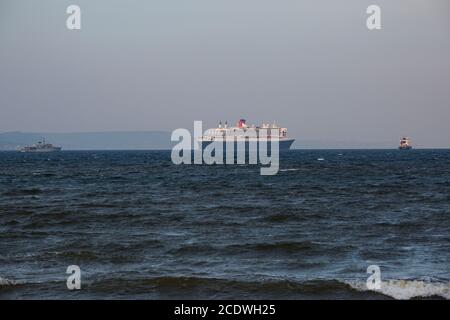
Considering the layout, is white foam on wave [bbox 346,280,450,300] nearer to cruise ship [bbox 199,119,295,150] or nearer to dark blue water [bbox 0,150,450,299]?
dark blue water [bbox 0,150,450,299]

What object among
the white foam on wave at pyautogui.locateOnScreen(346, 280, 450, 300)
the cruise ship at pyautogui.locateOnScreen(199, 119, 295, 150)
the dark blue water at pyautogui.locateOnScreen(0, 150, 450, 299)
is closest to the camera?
the white foam on wave at pyautogui.locateOnScreen(346, 280, 450, 300)

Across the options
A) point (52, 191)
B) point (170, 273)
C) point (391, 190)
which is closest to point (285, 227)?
point (170, 273)

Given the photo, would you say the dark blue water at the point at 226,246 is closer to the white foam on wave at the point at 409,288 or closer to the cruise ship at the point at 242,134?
the white foam on wave at the point at 409,288

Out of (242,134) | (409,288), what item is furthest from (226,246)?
(242,134)

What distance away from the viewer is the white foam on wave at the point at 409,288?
39.1ft

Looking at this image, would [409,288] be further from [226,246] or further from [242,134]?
[242,134]

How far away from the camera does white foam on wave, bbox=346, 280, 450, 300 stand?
11.9m

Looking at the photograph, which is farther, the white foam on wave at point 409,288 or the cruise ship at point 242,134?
the cruise ship at point 242,134

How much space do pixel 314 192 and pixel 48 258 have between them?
22807mm

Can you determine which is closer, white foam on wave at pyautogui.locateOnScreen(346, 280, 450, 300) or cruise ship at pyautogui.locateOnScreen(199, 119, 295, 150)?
white foam on wave at pyautogui.locateOnScreen(346, 280, 450, 300)

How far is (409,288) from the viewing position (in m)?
12.3

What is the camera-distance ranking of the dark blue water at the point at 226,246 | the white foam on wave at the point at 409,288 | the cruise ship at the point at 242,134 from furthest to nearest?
the cruise ship at the point at 242,134, the dark blue water at the point at 226,246, the white foam on wave at the point at 409,288

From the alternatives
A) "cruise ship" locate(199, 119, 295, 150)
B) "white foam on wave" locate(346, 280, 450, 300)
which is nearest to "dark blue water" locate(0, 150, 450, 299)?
"white foam on wave" locate(346, 280, 450, 300)

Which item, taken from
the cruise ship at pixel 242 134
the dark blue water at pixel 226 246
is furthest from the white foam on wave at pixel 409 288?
the cruise ship at pixel 242 134
